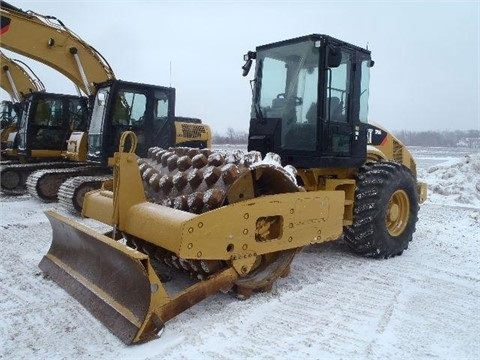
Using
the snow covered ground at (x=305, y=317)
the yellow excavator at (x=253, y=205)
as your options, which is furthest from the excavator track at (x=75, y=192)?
the yellow excavator at (x=253, y=205)

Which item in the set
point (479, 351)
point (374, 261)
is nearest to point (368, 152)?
point (374, 261)

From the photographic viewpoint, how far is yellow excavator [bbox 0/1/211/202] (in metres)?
8.68

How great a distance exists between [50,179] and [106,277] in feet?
21.9

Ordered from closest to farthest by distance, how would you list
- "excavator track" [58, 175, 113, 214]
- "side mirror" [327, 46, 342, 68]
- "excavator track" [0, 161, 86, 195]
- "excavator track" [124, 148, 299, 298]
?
1. "excavator track" [124, 148, 299, 298]
2. "side mirror" [327, 46, 342, 68]
3. "excavator track" [58, 175, 113, 214]
4. "excavator track" [0, 161, 86, 195]

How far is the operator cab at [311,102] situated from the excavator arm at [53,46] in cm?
572

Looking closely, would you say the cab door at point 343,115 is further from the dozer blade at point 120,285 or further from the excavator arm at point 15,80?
the excavator arm at point 15,80

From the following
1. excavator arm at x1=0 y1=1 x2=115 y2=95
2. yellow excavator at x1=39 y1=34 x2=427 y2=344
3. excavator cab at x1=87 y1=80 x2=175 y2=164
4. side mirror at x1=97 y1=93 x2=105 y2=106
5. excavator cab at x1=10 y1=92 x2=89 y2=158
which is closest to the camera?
yellow excavator at x1=39 y1=34 x2=427 y2=344

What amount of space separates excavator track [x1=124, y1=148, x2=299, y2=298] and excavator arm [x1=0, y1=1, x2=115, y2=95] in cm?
638

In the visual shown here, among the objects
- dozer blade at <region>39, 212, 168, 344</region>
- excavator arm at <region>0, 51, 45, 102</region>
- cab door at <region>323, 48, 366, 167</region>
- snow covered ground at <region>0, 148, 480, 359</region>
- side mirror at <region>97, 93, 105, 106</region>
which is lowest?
snow covered ground at <region>0, 148, 480, 359</region>

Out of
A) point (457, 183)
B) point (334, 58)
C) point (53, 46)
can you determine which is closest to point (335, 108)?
point (334, 58)

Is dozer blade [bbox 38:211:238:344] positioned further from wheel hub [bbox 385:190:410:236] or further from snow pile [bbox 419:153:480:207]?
snow pile [bbox 419:153:480:207]

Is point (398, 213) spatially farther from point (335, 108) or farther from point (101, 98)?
point (101, 98)

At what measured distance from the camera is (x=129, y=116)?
890 cm

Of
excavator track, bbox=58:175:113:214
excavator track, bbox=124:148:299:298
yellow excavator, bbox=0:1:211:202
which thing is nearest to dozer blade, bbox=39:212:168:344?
excavator track, bbox=124:148:299:298
